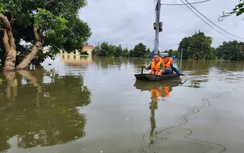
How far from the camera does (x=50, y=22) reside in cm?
1634

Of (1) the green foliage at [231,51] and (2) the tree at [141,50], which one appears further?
(2) the tree at [141,50]

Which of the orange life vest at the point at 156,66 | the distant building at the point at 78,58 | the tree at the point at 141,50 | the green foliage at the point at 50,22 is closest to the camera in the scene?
the orange life vest at the point at 156,66

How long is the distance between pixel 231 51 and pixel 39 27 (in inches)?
2490

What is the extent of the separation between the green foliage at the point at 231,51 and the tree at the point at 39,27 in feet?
183

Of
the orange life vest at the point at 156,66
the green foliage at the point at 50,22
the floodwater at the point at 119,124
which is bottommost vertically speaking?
the floodwater at the point at 119,124

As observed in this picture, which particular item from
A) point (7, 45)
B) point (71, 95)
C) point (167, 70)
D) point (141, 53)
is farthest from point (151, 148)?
point (141, 53)

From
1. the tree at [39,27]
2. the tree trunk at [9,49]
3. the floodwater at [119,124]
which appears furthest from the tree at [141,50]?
the floodwater at [119,124]

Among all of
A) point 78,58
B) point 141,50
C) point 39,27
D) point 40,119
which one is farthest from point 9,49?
point 141,50

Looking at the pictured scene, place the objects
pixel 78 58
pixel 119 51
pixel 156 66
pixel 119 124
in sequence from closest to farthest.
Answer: pixel 119 124 < pixel 156 66 < pixel 78 58 < pixel 119 51

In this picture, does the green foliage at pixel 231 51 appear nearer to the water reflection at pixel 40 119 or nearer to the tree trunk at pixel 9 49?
the tree trunk at pixel 9 49

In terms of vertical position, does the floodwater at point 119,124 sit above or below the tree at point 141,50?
below

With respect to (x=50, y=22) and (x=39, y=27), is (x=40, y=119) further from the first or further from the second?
(x=39, y=27)

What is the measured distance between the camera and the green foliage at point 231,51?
63.9 m

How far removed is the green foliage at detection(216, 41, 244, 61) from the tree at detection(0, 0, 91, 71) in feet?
183
